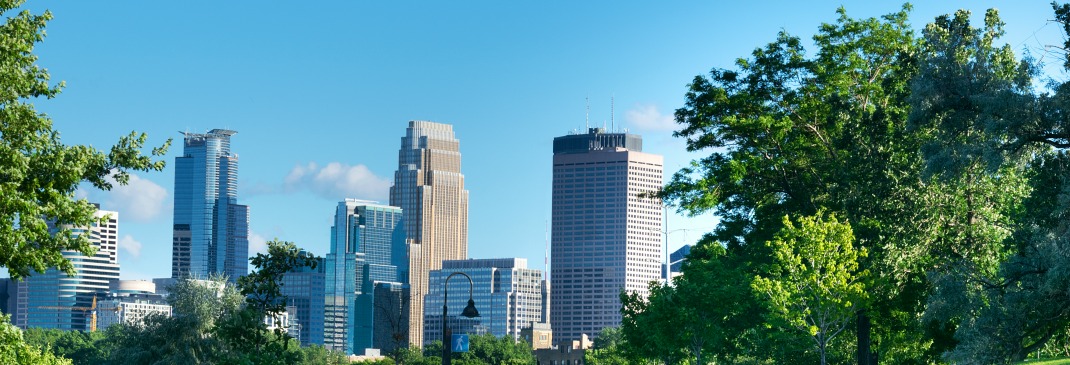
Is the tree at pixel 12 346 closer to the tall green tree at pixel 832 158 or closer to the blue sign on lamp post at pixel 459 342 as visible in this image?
the blue sign on lamp post at pixel 459 342

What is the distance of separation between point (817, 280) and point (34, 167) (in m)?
36.4

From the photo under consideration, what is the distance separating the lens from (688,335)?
76.1m

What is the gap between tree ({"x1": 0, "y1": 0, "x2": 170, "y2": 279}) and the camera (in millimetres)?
25422

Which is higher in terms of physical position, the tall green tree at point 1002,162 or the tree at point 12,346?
the tall green tree at point 1002,162

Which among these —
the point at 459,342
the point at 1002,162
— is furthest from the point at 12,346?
the point at 1002,162

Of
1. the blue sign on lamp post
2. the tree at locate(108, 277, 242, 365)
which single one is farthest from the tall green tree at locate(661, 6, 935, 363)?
the tree at locate(108, 277, 242, 365)

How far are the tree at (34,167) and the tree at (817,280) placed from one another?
33185 mm

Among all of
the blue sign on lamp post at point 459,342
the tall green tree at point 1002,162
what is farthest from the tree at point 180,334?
the tall green tree at point 1002,162

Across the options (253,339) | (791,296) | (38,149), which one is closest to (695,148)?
(791,296)

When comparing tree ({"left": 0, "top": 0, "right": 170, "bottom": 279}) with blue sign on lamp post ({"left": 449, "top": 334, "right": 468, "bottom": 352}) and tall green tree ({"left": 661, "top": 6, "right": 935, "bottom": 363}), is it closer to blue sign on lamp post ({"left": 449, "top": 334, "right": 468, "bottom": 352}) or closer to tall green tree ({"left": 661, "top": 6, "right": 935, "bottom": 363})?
blue sign on lamp post ({"left": 449, "top": 334, "right": 468, "bottom": 352})

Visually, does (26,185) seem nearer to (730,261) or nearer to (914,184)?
(914,184)

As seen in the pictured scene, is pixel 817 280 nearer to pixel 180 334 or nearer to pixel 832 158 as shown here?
pixel 832 158

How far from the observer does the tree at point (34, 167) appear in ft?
83.4

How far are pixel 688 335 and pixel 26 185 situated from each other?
175ft
